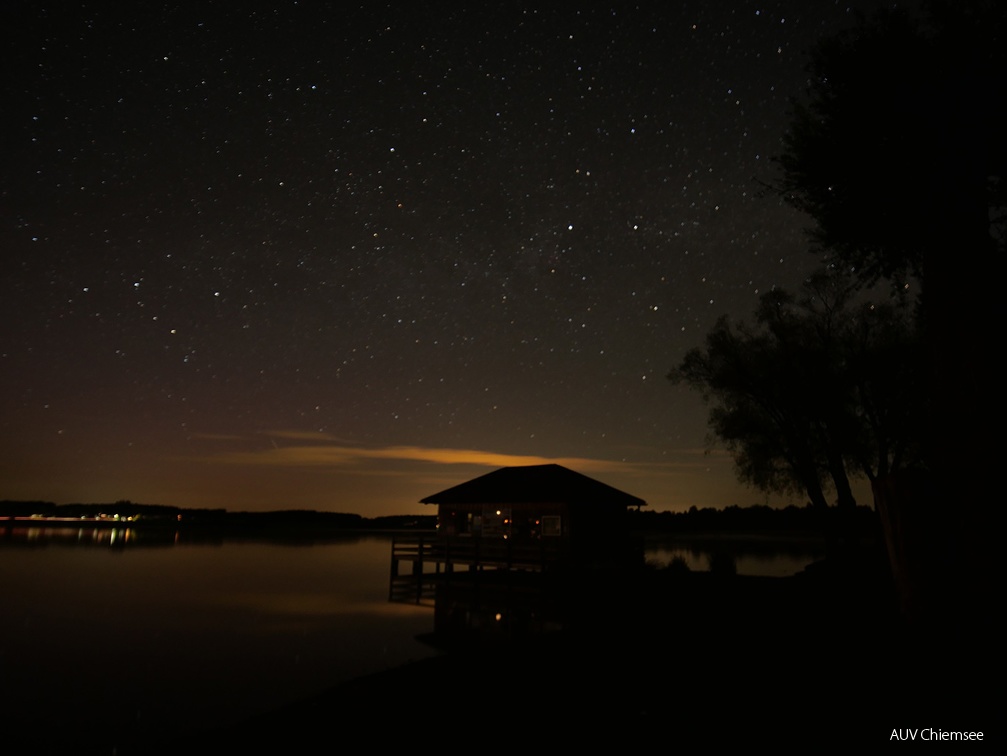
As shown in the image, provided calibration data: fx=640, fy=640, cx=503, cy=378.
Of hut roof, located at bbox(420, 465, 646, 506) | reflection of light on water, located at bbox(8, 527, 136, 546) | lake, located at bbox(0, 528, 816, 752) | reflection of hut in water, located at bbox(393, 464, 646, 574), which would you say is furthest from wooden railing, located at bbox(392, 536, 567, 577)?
reflection of light on water, located at bbox(8, 527, 136, 546)

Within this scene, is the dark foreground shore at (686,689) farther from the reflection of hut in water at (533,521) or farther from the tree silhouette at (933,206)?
the reflection of hut in water at (533,521)

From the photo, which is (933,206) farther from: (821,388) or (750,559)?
(750,559)

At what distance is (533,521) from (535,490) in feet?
5.59

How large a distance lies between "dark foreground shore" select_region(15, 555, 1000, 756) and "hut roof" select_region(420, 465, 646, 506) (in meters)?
16.7

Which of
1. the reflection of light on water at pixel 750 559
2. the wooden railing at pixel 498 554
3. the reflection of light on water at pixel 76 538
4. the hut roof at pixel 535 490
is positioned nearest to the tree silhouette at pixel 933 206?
the reflection of light on water at pixel 750 559

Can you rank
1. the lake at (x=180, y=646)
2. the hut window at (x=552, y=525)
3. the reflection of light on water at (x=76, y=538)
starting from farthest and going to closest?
the reflection of light on water at (x=76, y=538), the hut window at (x=552, y=525), the lake at (x=180, y=646)

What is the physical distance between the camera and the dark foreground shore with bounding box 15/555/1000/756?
6.98 meters

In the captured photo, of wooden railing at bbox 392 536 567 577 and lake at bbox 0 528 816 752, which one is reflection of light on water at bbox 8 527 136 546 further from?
wooden railing at bbox 392 536 567 577

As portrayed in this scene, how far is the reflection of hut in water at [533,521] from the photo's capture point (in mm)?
33469

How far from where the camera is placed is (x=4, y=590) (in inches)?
1827

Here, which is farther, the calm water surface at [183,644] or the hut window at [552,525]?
the hut window at [552,525]

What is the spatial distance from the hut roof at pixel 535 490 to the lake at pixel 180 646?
6.51m

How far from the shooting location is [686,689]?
33.8 feet

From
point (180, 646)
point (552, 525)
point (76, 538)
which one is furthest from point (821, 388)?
point (76, 538)
